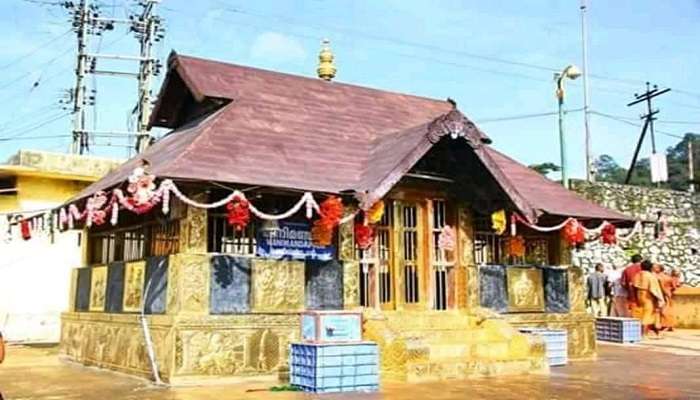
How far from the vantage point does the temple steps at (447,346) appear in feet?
34.0

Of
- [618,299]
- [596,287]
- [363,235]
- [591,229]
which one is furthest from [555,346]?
[596,287]

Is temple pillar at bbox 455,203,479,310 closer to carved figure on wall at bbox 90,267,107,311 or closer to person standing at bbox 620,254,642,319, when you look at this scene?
carved figure on wall at bbox 90,267,107,311

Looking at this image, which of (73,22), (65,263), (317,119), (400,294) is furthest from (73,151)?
(400,294)

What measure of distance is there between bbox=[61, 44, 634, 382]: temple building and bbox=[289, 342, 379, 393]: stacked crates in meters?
0.82

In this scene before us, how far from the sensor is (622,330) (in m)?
16.7

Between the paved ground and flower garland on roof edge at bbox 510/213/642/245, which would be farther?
flower garland on roof edge at bbox 510/213/642/245

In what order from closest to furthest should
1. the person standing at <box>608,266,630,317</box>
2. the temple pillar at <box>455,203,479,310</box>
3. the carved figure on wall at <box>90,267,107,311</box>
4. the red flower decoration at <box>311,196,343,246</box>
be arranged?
the red flower decoration at <box>311,196,343,246</box>, the temple pillar at <box>455,203,479,310</box>, the carved figure on wall at <box>90,267,107,311</box>, the person standing at <box>608,266,630,317</box>

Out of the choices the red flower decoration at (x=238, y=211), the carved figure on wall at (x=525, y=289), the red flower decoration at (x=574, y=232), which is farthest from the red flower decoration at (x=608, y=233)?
the red flower decoration at (x=238, y=211)

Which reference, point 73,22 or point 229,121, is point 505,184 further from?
point 73,22

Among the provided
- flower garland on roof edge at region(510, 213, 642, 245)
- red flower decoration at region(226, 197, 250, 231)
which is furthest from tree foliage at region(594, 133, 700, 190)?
red flower decoration at region(226, 197, 250, 231)

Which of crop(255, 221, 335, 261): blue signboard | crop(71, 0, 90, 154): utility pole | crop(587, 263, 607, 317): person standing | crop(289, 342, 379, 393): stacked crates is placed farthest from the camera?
crop(71, 0, 90, 154): utility pole

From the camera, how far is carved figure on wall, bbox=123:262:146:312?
11.5 metres

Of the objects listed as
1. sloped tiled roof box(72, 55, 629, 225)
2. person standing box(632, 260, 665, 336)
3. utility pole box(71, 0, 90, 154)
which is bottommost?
person standing box(632, 260, 665, 336)

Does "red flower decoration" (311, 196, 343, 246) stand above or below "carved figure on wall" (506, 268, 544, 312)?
above
